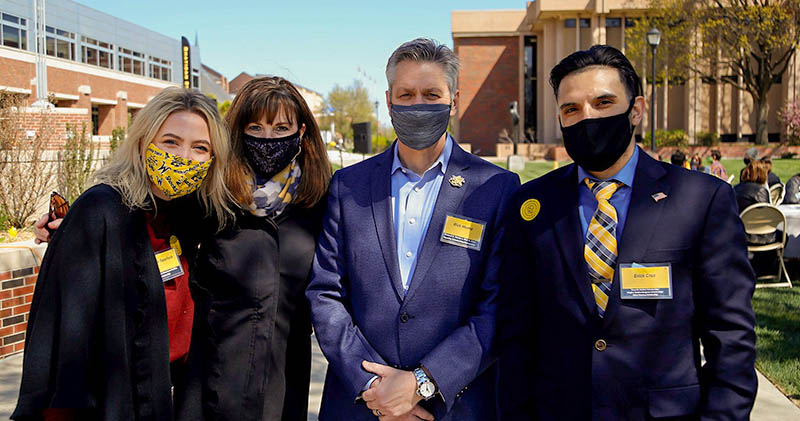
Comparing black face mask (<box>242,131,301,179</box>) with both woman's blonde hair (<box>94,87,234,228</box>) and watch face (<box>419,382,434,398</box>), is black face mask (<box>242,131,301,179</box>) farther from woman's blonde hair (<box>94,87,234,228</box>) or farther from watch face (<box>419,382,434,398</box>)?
watch face (<box>419,382,434,398</box>)

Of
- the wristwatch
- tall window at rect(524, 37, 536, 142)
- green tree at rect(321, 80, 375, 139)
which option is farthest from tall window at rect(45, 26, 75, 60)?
the wristwatch

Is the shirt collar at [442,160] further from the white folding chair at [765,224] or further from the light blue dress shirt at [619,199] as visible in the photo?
the white folding chair at [765,224]

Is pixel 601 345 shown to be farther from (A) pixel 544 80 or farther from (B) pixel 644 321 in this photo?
(A) pixel 544 80

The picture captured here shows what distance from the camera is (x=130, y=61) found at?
→ 53125mm

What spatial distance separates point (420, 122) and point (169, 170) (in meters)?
1.06

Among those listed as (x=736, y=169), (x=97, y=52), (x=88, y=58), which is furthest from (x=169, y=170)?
(x=97, y=52)

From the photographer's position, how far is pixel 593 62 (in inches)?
85.8

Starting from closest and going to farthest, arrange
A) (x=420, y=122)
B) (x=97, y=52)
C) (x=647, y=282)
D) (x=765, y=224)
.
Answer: (x=647, y=282) → (x=420, y=122) → (x=765, y=224) → (x=97, y=52)

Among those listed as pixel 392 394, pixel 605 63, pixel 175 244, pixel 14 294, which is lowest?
pixel 14 294

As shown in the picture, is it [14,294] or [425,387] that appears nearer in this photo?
[425,387]

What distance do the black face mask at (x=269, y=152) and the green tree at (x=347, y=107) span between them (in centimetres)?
5881

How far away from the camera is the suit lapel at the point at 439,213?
2.43m

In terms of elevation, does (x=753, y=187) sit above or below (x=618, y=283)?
above

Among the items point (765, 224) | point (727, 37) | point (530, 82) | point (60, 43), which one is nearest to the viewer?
point (765, 224)
